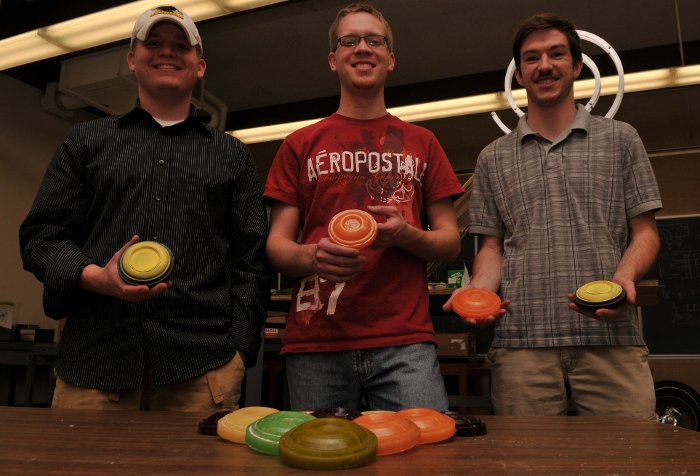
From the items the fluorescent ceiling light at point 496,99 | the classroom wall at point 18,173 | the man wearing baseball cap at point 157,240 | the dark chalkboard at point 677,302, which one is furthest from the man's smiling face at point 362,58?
the classroom wall at point 18,173

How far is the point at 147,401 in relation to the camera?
1.35 m

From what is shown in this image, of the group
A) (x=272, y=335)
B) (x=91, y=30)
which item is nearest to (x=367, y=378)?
(x=272, y=335)

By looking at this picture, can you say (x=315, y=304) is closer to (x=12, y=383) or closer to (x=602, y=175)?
(x=602, y=175)

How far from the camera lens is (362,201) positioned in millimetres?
1482

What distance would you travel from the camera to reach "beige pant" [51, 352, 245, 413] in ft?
4.32

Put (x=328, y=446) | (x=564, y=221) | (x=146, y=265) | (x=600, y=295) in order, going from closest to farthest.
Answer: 1. (x=328, y=446)
2. (x=146, y=265)
3. (x=600, y=295)
4. (x=564, y=221)

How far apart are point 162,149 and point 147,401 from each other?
24.8 inches

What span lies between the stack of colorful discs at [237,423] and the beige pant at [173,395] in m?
0.53

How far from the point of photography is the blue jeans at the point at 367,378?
51.7 inches

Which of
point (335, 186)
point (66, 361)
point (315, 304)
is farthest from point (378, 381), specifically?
point (66, 361)

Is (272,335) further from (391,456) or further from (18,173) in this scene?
(18,173)

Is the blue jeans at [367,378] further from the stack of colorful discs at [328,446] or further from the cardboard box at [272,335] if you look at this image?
the cardboard box at [272,335]

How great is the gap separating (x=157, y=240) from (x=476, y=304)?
785mm

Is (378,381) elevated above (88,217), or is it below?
below
